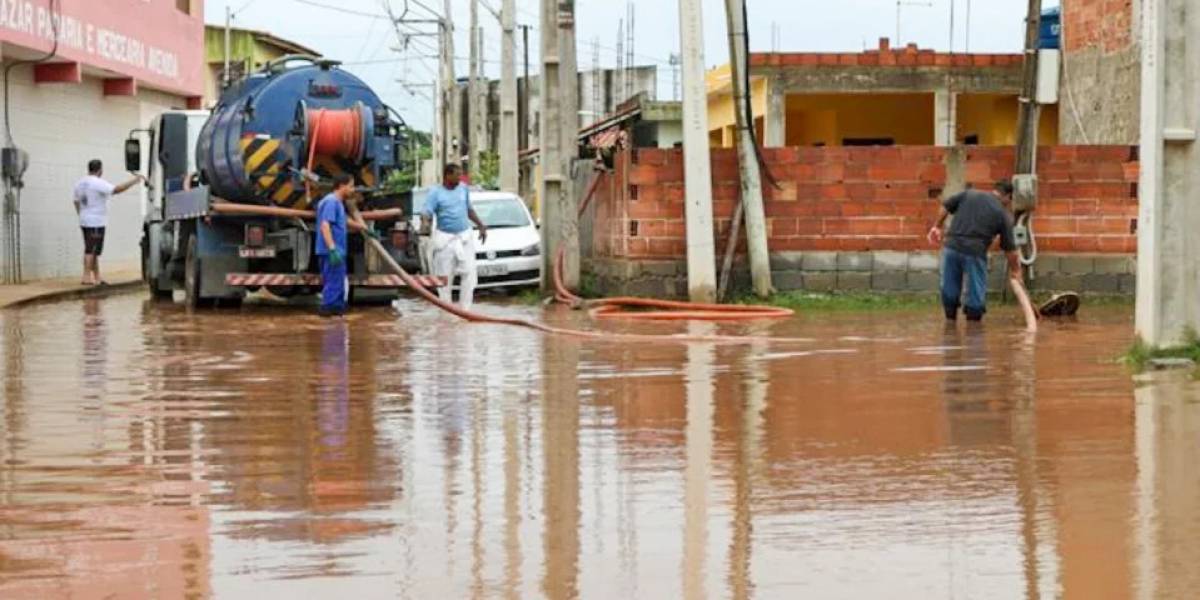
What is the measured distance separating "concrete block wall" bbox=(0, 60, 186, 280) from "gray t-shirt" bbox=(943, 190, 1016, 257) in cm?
1748

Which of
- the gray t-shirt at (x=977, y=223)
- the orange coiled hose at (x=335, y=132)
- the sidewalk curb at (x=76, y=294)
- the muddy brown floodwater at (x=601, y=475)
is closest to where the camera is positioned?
the muddy brown floodwater at (x=601, y=475)

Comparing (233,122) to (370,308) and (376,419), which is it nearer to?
(370,308)

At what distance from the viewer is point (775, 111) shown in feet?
122

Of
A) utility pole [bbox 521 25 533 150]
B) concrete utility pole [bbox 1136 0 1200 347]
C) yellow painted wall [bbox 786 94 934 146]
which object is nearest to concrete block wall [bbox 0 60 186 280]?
yellow painted wall [bbox 786 94 934 146]

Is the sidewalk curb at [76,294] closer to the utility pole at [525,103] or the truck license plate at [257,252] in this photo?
the truck license plate at [257,252]

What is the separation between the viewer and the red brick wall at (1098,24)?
1192 inches

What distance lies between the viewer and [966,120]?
132 feet

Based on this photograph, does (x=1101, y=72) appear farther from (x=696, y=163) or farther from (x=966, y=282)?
(x=966, y=282)

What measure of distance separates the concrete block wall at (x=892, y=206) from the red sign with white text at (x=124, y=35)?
38.5ft

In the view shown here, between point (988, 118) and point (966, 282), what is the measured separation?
19950mm

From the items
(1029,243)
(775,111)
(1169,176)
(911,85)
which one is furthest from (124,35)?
(1169,176)

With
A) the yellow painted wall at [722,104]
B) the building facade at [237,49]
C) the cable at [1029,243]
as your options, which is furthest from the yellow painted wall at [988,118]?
the building facade at [237,49]

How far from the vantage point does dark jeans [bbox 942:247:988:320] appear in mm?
20438

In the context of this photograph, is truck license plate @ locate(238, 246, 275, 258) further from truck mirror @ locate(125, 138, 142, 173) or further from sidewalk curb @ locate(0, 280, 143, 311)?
truck mirror @ locate(125, 138, 142, 173)
